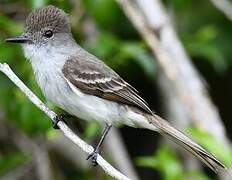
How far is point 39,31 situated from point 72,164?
6.45ft

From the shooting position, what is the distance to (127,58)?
6152 millimetres

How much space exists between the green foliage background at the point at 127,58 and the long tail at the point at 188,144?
17 cm

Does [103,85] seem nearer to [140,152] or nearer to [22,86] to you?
Result: [22,86]

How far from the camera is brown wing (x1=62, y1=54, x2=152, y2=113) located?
5.04m

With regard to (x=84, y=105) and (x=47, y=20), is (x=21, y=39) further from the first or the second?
(x=84, y=105)

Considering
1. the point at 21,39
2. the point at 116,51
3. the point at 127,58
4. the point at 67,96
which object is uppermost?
the point at 21,39

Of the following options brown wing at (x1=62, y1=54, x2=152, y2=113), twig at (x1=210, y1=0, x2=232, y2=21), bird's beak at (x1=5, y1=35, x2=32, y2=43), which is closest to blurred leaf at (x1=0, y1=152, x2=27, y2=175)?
brown wing at (x1=62, y1=54, x2=152, y2=113)

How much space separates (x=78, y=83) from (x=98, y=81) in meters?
0.18

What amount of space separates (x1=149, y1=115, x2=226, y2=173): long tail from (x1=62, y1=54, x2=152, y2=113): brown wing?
117mm

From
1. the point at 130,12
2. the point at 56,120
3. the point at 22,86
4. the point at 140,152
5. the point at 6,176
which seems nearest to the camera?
the point at 22,86

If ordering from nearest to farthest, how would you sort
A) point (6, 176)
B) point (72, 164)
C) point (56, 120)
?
point (56, 120) → point (6, 176) → point (72, 164)

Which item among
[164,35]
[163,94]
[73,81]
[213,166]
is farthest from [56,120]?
[163,94]

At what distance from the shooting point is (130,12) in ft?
19.1

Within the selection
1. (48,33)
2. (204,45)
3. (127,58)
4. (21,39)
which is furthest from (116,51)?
(21,39)
